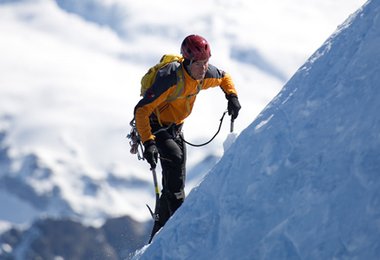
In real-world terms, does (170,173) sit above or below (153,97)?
below

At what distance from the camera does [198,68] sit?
36.7ft

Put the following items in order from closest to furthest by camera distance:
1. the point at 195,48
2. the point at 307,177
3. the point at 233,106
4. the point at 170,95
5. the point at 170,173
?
the point at 307,177 → the point at 195,48 → the point at 170,95 → the point at 170,173 → the point at 233,106

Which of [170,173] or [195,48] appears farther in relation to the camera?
[170,173]

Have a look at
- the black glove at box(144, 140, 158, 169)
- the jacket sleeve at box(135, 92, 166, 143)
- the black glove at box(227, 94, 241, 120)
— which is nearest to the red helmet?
the jacket sleeve at box(135, 92, 166, 143)

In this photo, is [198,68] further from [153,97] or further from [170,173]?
[170,173]

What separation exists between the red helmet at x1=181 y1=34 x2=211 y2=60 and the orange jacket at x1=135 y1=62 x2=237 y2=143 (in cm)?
27

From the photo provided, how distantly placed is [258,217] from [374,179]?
1318 millimetres

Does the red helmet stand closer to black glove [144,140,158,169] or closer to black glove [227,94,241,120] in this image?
black glove [144,140,158,169]

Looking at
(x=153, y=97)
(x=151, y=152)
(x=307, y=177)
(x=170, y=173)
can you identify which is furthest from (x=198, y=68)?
(x=307, y=177)

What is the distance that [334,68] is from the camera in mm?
9422

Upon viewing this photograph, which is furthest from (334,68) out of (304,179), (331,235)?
(331,235)

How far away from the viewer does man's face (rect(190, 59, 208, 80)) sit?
11.1 meters

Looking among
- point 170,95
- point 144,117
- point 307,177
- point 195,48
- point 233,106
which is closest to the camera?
point 307,177

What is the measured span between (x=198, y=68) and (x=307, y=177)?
3042 mm
